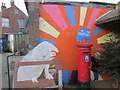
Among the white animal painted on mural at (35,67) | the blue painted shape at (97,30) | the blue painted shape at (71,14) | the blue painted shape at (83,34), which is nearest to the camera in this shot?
the white animal painted on mural at (35,67)

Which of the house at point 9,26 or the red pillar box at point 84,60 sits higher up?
the house at point 9,26

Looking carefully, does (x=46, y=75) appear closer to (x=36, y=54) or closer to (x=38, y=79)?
(x=38, y=79)

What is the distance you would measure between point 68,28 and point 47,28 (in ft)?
2.67

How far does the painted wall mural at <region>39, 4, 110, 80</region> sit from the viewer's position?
14.5 feet

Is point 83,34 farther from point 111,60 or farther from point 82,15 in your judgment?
point 111,60

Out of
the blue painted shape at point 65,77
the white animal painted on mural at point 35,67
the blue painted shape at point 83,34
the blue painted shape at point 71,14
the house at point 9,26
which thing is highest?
the house at point 9,26

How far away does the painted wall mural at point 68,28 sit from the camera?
4430mm

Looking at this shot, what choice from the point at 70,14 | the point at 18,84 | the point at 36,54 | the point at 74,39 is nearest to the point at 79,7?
the point at 70,14

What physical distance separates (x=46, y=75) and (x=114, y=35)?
333 centimetres

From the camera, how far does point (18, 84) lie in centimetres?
338

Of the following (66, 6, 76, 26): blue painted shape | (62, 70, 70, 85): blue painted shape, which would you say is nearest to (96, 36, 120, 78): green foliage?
(62, 70, 70, 85): blue painted shape

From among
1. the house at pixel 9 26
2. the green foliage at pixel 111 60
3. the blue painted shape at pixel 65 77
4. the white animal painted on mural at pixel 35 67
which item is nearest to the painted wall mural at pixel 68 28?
the blue painted shape at pixel 65 77

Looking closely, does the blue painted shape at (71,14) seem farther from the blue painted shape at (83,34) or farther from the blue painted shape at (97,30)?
the blue painted shape at (97,30)

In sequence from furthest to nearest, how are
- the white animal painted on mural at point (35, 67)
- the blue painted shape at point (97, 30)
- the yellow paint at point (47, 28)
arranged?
the blue painted shape at point (97, 30) < the yellow paint at point (47, 28) < the white animal painted on mural at point (35, 67)
